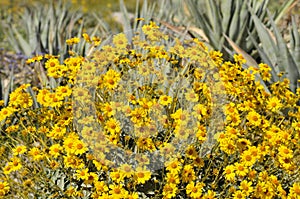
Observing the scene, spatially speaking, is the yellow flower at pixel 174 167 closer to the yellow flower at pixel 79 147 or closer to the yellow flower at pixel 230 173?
the yellow flower at pixel 230 173

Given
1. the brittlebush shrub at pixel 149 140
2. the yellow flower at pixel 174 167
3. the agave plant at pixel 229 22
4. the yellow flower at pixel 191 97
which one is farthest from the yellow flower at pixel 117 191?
the agave plant at pixel 229 22

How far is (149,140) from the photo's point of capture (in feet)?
8.21

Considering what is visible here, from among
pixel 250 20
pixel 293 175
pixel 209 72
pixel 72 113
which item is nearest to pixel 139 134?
pixel 72 113

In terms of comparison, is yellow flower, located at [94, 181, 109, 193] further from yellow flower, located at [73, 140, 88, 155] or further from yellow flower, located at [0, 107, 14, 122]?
yellow flower, located at [0, 107, 14, 122]

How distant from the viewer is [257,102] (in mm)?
2959

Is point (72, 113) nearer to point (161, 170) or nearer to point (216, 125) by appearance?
point (161, 170)

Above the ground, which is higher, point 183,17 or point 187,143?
point 183,17

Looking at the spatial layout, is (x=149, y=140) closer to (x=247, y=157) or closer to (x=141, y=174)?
(x=141, y=174)

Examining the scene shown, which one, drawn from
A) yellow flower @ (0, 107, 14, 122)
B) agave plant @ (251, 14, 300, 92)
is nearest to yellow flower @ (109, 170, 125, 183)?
yellow flower @ (0, 107, 14, 122)

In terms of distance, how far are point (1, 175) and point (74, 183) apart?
1.45ft

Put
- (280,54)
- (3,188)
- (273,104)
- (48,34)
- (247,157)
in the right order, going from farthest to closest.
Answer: (48,34) < (280,54) < (273,104) < (3,188) < (247,157)

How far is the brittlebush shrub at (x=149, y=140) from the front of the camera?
250 centimetres

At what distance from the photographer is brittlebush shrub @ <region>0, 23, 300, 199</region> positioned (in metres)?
2.50

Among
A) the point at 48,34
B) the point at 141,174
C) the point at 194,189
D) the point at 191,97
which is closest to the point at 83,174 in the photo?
the point at 141,174
